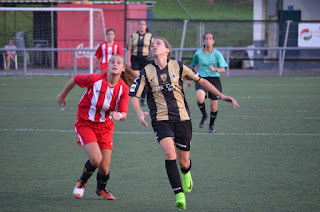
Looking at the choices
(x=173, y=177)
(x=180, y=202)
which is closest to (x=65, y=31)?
(x=173, y=177)

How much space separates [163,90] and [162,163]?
1.89 meters

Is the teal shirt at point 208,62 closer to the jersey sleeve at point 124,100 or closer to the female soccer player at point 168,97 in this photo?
the female soccer player at point 168,97

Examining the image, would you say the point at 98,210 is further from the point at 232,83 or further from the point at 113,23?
the point at 113,23

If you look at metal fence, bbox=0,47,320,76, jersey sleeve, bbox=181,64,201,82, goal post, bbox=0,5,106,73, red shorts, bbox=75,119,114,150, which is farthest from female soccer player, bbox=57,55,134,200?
goal post, bbox=0,5,106,73

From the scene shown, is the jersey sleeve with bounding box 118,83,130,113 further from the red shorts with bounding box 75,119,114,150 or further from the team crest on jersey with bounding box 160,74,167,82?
the team crest on jersey with bounding box 160,74,167,82

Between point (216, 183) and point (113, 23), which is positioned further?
point (113, 23)

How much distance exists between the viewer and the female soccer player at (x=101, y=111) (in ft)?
18.2

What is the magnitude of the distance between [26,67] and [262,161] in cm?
1841

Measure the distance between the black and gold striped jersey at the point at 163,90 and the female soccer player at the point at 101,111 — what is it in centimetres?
17

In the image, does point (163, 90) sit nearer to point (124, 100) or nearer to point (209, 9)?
point (124, 100)

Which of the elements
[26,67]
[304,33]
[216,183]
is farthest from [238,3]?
[216,183]

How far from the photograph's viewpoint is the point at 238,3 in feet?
94.0

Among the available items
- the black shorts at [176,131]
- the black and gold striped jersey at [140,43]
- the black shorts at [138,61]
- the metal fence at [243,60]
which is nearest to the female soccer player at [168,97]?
the black shorts at [176,131]

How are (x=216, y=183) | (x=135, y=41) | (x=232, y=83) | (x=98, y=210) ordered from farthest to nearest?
(x=232, y=83) < (x=135, y=41) < (x=216, y=183) < (x=98, y=210)
